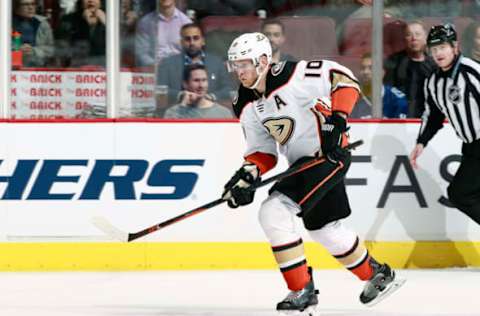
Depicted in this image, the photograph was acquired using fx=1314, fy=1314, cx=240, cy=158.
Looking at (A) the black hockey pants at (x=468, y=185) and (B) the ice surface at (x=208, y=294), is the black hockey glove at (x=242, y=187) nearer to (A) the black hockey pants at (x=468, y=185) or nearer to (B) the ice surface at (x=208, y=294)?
(B) the ice surface at (x=208, y=294)

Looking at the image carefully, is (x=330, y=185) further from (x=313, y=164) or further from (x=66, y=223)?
(x=66, y=223)

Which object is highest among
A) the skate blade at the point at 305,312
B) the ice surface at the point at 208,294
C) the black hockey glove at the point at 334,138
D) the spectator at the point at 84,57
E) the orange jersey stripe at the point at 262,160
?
the spectator at the point at 84,57

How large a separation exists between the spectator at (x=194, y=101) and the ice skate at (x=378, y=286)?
1.84 metres

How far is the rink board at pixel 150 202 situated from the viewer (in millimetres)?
6812

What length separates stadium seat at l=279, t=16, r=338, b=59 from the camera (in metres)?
6.85

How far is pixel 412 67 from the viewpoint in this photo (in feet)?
22.7

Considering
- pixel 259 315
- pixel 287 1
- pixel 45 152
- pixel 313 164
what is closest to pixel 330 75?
pixel 313 164

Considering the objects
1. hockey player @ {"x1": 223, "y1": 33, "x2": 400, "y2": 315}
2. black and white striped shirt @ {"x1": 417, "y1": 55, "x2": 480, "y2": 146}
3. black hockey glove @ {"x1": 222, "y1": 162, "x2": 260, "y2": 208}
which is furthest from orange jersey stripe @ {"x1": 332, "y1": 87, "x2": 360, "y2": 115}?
black and white striped shirt @ {"x1": 417, "y1": 55, "x2": 480, "y2": 146}

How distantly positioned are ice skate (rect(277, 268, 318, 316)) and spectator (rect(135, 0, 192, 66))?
216cm

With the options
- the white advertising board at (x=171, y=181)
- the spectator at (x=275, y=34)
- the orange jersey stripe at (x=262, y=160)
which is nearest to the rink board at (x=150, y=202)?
the white advertising board at (x=171, y=181)

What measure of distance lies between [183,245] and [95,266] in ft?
1.54

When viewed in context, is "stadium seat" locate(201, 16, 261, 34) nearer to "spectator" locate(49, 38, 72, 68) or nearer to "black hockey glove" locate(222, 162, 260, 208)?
"spectator" locate(49, 38, 72, 68)

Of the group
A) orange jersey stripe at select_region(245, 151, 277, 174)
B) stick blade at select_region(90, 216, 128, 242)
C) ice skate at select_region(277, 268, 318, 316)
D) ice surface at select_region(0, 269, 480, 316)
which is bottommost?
ice surface at select_region(0, 269, 480, 316)

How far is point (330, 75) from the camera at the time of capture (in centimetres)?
516
